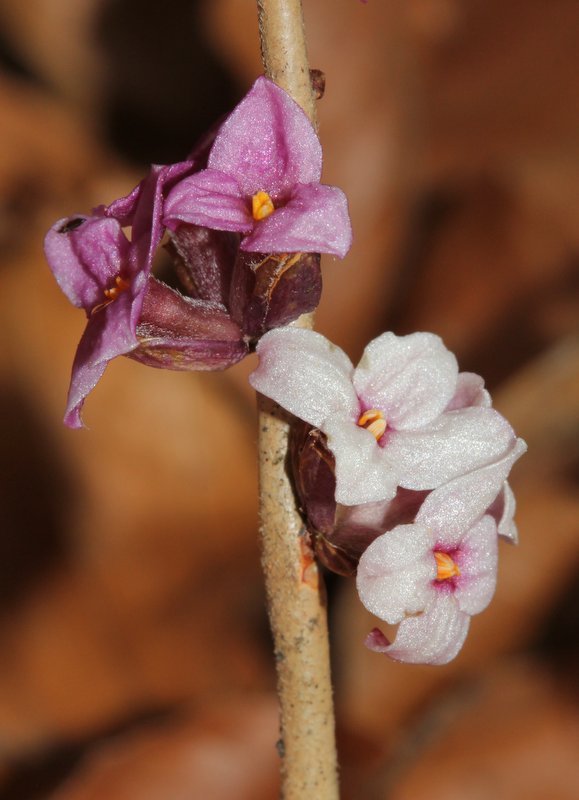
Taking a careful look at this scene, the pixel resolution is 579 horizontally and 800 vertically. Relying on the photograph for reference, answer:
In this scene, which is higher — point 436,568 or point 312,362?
point 312,362

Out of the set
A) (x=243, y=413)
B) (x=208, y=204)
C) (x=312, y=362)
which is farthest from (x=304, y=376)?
(x=243, y=413)

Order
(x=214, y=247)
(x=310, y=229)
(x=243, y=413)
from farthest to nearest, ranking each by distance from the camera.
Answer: (x=243, y=413)
(x=214, y=247)
(x=310, y=229)

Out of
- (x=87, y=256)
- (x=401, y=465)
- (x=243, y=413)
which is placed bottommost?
(x=243, y=413)

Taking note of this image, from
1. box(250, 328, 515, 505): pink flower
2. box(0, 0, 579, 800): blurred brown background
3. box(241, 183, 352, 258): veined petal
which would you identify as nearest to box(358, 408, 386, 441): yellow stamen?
box(250, 328, 515, 505): pink flower

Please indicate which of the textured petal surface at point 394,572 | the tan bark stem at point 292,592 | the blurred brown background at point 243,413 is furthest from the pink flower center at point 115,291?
the blurred brown background at point 243,413

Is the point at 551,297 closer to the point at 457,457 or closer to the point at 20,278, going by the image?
the point at 20,278

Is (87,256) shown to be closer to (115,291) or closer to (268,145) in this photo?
(115,291)

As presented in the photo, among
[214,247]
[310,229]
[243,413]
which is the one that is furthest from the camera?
[243,413]

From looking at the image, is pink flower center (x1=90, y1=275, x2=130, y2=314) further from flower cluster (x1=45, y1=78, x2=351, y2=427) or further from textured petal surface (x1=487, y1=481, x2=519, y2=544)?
textured petal surface (x1=487, y1=481, x2=519, y2=544)
